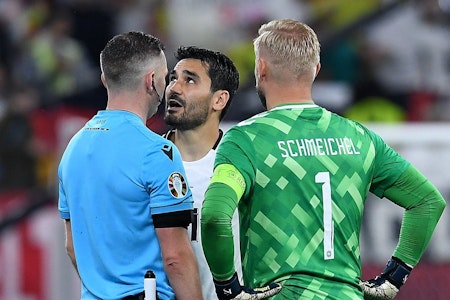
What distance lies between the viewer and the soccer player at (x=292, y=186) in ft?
12.6

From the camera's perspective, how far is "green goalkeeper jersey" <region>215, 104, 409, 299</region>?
389 cm

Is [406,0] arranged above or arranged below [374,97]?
above

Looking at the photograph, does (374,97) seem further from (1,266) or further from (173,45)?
(1,266)

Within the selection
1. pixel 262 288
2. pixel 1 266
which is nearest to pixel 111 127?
pixel 262 288

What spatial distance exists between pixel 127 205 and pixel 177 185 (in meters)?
0.20

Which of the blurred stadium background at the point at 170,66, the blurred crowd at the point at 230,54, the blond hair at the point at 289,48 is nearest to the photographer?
the blond hair at the point at 289,48

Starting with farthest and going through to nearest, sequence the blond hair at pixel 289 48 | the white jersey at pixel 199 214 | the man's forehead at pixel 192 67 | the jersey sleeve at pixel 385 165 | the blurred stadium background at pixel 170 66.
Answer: the blurred stadium background at pixel 170 66 < the man's forehead at pixel 192 67 < the white jersey at pixel 199 214 < the jersey sleeve at pixel 385 165 < the blond hair at pixel 289 48

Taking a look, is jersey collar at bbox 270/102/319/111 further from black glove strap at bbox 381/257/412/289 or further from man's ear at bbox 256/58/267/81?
black glove strap at bbox 381/257/412/289

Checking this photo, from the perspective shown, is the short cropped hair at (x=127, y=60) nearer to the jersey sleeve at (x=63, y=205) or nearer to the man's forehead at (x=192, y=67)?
the jersey sleeve at (x=63, y=205)

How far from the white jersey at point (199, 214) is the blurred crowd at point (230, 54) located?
465 cm

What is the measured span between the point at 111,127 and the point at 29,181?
6497 millimetres

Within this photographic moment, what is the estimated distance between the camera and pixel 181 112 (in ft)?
15.9

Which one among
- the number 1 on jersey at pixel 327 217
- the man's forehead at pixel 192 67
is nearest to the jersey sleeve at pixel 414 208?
the number 1 on jersey at pixel 327 217

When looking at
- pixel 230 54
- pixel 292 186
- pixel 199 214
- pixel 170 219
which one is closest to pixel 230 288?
pixel 170 219
